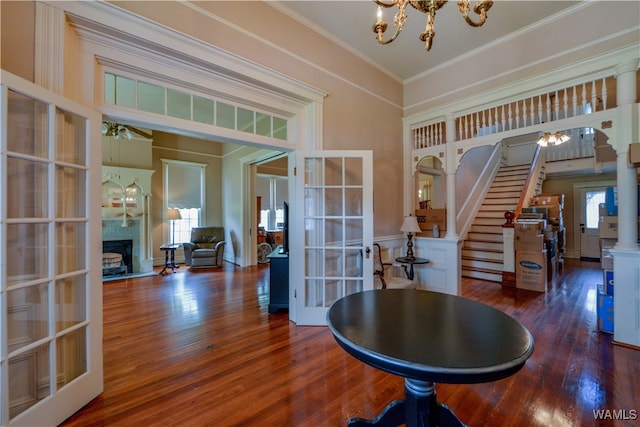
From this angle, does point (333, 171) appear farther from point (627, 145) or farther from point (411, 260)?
point (627, 145)

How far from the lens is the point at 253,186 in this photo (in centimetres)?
657

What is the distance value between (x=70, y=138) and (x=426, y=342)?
2.42m

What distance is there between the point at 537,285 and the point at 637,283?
207 cm

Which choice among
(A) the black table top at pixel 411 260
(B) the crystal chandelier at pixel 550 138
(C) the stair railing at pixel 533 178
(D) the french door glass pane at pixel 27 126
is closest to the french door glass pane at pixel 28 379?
(D) the french door glass pane at pixel 27 126

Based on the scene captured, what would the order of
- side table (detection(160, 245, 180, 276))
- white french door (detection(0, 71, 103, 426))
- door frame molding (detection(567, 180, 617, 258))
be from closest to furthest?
white french door (detection(0, 71, 103, 426)) < side table (detection(160, 245, 180, 276)) < door frame molding (detection(567, 180, 617, 258))

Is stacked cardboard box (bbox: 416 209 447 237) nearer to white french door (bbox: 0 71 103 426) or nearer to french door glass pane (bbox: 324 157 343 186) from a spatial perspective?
french door glass pane (bbox: 324 157 343 186)

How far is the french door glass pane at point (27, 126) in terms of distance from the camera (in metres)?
1.43

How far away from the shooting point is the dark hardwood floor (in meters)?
1.66

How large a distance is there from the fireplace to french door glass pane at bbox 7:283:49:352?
182 inches

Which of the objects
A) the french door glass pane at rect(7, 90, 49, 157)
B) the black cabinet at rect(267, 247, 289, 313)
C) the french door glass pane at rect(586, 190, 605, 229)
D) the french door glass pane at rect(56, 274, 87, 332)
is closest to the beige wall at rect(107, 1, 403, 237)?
the french door glass pane at rect(7, 90, 49, 157)

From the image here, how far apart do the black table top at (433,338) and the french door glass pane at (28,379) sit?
173cm

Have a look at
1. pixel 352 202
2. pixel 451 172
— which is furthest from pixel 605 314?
pixel 352 202

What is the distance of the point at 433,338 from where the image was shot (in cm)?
117

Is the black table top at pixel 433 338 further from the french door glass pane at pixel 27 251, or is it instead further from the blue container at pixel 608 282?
the blue container at pixel 608 282
